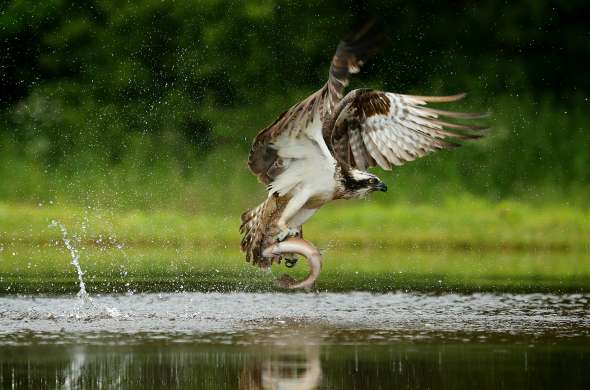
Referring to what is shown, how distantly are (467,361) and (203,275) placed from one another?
6.49m

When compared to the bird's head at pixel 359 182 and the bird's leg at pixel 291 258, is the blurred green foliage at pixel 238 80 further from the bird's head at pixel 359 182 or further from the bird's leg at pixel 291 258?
the bird's head at pixel 359 182

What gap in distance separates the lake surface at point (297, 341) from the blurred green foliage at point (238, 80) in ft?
36.8

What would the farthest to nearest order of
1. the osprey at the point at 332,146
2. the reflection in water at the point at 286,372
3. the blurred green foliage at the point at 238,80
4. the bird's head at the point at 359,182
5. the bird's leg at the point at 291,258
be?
the blurred green foliage at the point at 238,80 → the bird's leg at the point at 291,258 → the bird's head at the point at 359,182 → the osprey at the point at 332,146 → the reflection in water at the point at 286,372

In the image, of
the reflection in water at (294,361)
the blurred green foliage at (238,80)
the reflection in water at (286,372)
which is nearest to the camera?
the reflection in water at (286,372)

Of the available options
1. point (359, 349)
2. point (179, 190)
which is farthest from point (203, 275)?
point (179, 190)

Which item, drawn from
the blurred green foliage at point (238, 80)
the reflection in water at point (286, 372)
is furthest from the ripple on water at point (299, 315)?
the blurred green foliage at point (238, 80)

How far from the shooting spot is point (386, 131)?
40.7 ft

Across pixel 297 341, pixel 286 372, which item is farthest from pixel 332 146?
pixel 286 372

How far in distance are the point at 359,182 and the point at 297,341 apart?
235cm

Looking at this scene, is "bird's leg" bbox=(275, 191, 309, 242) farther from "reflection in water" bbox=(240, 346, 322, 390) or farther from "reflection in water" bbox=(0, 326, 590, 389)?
"reflection in water" bbox=(240, 346, 322, 390)

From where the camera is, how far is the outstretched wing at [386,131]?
12.3 meters

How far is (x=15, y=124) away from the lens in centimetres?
2467

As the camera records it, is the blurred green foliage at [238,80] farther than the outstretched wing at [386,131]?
Yes

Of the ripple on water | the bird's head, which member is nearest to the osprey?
the bird's head
